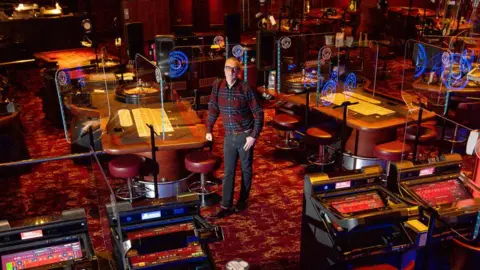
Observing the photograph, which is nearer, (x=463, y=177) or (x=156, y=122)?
(x=463, y=177)

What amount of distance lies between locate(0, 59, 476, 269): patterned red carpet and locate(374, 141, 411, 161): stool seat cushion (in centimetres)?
98

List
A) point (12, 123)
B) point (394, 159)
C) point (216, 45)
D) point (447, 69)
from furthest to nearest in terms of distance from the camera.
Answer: point (216, 45) → point (447, 69) → point (12, 123) → point (394, 159)

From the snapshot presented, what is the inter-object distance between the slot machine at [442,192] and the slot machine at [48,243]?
2137 mm

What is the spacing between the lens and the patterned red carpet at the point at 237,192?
470 centimetres

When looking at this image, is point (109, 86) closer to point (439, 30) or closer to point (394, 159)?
point (394, 159)

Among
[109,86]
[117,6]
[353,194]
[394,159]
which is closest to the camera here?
[353,194]

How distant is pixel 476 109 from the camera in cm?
655

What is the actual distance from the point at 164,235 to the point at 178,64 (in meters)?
5.44

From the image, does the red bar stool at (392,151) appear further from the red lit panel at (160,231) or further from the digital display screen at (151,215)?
the digital display screen at (151,215)

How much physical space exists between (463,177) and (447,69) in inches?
159

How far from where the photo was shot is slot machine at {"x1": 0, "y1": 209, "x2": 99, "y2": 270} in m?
3.03

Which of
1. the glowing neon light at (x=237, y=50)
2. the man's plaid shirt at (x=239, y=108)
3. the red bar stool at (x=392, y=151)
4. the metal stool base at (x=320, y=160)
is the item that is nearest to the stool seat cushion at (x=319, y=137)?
the metal stool base at (x=320, y=160)

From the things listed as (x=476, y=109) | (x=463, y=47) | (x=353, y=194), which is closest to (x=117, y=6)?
(x=463, y=47)

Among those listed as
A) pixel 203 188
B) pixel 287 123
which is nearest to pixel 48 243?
pixel 203 188
